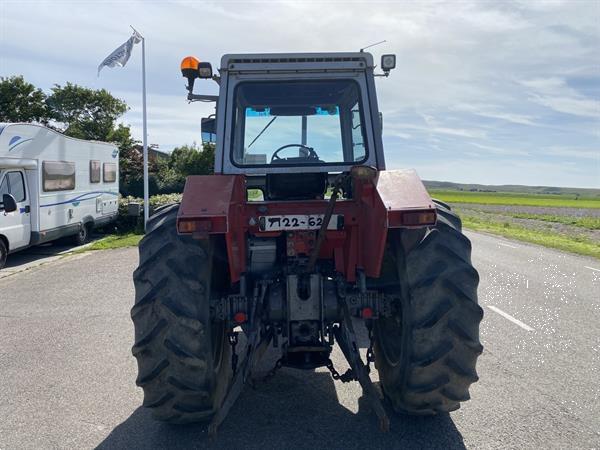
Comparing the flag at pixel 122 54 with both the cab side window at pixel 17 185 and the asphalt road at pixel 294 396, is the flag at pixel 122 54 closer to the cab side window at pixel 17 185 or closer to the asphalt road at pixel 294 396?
the cab side window at pixel 17 185

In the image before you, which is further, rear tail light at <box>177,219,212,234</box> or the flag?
the flag

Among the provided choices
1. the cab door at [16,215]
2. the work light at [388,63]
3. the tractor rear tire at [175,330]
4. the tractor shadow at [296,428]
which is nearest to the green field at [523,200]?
the cab door at [16,215]

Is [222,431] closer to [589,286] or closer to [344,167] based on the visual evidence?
[344,167]

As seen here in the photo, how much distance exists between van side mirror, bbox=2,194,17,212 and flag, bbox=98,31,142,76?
7.26 meters

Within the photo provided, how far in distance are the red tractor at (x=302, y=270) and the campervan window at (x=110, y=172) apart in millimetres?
12540

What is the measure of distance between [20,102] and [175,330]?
31.5 metres

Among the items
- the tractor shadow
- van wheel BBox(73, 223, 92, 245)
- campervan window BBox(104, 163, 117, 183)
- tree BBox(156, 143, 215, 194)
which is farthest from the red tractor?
tree BBox(156, 143, 215, 194)

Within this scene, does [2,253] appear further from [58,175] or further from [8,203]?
[58,175]

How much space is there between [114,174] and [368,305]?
47.6ft

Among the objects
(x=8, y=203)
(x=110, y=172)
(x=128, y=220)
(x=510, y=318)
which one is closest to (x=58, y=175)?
(x=8, y=203)

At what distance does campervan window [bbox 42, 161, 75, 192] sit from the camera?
11.4 meters

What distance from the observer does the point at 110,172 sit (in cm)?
1559

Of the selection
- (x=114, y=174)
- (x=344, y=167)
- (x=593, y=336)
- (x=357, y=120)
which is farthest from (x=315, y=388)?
(x=114, y=174)

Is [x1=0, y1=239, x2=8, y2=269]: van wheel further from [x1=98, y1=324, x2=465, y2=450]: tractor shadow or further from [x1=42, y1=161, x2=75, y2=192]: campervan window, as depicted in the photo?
[x1=98, y1=324, x2=465, y2=450]: tractor shadow
